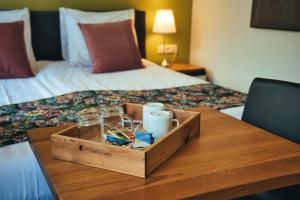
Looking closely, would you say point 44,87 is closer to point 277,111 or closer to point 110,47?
point 110,47

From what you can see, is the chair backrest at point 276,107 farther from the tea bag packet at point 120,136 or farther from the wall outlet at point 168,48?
the wall outlet at point 168,48

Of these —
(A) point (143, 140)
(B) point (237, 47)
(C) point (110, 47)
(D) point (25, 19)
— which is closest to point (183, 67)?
(B) point (237, 47)

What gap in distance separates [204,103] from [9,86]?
53.1 inches

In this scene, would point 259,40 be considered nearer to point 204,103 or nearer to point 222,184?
point 204,103

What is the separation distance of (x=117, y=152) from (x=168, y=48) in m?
2.99

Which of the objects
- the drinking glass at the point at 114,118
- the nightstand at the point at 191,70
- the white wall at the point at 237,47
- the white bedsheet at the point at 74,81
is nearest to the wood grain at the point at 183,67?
the nightstand at the point at 191,70

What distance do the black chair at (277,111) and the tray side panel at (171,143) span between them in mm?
398

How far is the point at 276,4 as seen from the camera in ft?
9.16

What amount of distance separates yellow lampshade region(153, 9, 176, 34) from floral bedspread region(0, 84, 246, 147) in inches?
45.4

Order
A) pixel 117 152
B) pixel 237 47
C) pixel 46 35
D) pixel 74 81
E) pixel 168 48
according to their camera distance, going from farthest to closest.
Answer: pixel 168 48 < pixel 237 47 < pixel 46 35 < pixel 74 81 < pixel 117 152

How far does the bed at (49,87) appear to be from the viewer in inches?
54.9

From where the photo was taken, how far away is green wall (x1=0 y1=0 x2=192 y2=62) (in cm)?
318

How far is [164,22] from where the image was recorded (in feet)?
11.5

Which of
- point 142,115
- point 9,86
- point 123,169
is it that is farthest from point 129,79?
point 123,169
